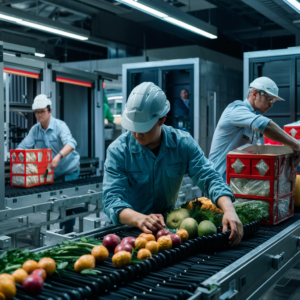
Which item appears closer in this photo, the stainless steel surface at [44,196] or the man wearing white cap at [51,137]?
the stainless steel surface at [44,196]

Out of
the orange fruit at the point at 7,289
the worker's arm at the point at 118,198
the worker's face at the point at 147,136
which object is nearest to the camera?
the orange fruit at the point at 7,289

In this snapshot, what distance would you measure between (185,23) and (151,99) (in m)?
5.25

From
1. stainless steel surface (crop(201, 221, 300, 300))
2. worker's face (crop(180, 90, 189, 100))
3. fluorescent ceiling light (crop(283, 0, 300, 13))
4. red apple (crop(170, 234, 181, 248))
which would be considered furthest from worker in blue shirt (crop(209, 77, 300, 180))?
worker's face (crop(180, 90, 189, 100))

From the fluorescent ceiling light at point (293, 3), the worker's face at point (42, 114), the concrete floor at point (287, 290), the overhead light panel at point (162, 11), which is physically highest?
the overhead light panel at point (162, 11)

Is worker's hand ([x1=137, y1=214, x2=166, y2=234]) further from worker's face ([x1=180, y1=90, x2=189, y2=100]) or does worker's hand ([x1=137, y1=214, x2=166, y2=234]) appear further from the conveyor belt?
worker's face ([x1=180, y1=90, x2=189, y2=100])

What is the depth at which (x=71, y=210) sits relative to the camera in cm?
453

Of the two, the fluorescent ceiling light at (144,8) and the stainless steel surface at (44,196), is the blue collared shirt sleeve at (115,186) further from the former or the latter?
the fluorescent ceiling light at (144,8)

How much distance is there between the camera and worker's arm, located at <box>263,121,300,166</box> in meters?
2.75

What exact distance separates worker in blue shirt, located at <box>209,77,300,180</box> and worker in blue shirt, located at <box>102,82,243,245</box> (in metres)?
1.00

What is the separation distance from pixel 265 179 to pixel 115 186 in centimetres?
95

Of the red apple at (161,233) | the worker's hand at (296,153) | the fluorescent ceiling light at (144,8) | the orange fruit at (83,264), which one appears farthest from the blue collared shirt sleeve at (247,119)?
the fluorescent ceiling light at (144,8)

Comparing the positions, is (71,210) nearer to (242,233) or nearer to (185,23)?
(242,233)

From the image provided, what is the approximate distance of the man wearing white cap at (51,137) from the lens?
15.5 ft

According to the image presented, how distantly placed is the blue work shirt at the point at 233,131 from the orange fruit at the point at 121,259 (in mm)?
1972
